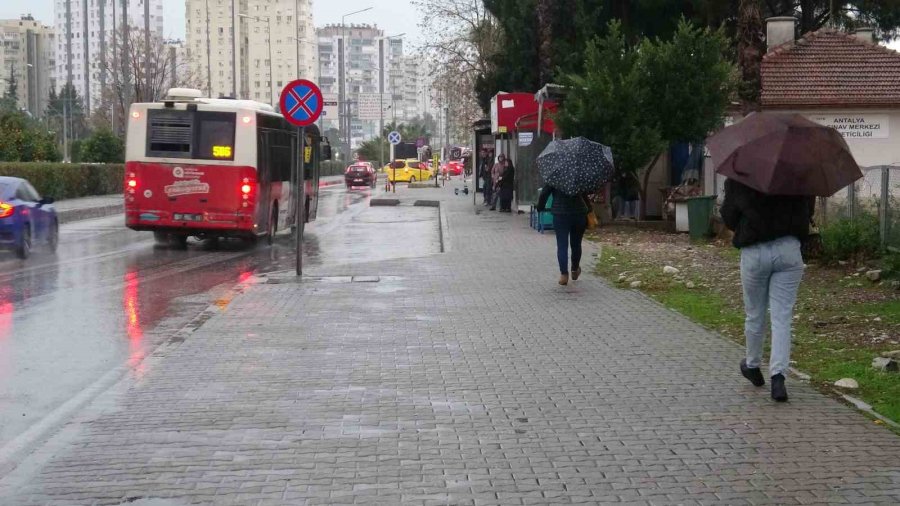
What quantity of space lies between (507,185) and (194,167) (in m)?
12.8

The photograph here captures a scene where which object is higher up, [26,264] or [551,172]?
[551,172]

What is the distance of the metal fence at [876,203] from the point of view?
14.6 meters

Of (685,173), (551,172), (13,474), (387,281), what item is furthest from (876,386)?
(685,173)

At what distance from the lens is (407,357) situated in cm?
951

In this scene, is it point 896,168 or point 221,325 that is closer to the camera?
point 221,325

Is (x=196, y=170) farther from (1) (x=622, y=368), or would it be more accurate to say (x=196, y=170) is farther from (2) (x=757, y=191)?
(2) (x=757, y=191)

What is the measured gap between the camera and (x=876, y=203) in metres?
15.3

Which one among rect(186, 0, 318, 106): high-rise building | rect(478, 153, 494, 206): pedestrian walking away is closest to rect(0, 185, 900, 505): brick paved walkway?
rect(478, 153, 494, 206): pedestrian walking away

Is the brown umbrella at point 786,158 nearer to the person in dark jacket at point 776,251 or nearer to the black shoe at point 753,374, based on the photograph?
the person in dark jacket at point 776,251

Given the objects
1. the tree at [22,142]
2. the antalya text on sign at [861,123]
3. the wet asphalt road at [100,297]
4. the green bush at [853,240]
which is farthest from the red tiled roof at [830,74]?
the tree at [22,142]

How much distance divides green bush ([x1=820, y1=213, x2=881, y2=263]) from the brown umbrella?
7927 mm

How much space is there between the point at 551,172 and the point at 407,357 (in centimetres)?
555

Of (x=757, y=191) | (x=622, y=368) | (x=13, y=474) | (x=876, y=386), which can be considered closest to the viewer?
(x=13, y=474)

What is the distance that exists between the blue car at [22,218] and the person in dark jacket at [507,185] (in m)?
14.0
